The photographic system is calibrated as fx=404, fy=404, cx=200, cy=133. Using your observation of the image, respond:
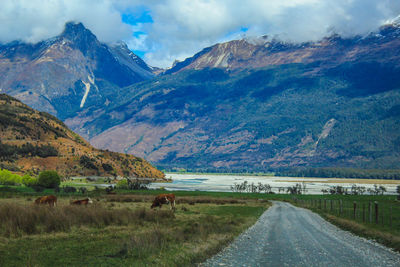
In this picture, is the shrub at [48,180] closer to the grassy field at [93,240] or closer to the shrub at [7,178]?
the shrub at [7,178]

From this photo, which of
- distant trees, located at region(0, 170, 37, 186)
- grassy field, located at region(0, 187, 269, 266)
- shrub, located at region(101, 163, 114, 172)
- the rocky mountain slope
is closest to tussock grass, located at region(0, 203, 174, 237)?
grassy field, located at region(0, 187, 269, 266)

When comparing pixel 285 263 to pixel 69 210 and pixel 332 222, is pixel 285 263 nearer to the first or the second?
pixel 69 210

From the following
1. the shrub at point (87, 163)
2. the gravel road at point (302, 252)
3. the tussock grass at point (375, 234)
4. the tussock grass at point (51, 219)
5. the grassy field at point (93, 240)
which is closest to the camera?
the grassy field at point (93, 240)

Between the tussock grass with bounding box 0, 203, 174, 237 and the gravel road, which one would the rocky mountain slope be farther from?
the gravel road

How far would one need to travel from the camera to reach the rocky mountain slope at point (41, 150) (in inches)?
5054

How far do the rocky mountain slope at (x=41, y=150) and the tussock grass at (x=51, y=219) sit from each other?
98285 millimetres

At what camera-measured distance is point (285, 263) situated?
55.6ft

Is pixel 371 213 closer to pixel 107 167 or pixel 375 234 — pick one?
pixel 375 234

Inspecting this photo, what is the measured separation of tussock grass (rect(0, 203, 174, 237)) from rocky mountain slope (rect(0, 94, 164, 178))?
98.3 metres

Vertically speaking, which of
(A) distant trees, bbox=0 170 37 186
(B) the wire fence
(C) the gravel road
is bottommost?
(C) the gravel road

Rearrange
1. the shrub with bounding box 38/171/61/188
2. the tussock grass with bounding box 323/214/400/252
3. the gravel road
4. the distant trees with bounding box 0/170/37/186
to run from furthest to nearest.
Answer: the distant trees with bounding box 0/170/37/186, the shrub with bounding box 38/171/61/188, the tussock grass with bounding box 323/214/400/252, the gravel road

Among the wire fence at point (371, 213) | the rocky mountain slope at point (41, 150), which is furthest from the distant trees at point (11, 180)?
the wire fence at point (371, 213)

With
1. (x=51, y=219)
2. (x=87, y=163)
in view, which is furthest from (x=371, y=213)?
(x=87, y=163)

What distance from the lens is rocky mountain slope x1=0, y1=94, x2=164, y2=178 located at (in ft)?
421
